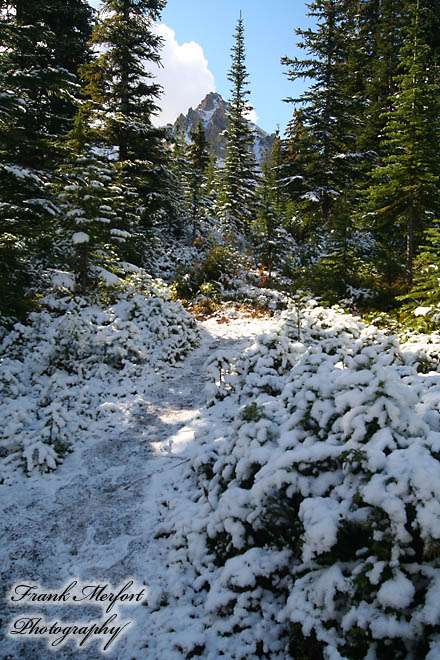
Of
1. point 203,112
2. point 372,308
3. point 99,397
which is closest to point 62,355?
point 99,397

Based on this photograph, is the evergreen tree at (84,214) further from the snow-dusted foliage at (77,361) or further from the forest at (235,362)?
the snow-dusted foliage at (77,361)

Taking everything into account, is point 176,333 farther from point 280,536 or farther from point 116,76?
point 116,76

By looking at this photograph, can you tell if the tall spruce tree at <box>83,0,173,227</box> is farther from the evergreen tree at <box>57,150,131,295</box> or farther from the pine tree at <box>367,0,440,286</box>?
the pine tree at <box>367,0,440,286</box>

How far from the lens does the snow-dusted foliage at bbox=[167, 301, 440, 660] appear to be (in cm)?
234

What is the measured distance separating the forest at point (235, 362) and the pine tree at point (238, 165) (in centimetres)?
345

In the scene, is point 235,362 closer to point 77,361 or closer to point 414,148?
point 77,361

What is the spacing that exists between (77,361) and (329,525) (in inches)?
275

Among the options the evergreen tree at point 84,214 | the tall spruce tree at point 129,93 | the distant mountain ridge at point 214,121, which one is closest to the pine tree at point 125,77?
the tall spruce tree at point 129,93

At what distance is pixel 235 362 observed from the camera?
8.42 meters

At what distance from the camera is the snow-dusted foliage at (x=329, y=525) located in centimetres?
234

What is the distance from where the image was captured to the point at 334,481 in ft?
10.3

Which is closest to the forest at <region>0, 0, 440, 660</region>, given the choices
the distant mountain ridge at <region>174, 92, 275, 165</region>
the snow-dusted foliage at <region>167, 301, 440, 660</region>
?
the snow-dusted foliage at <region>167, 301, 440, 660</region>

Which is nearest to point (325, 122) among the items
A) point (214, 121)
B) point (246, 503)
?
point (246, 503)

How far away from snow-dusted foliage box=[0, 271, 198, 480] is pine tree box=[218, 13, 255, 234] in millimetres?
13824
